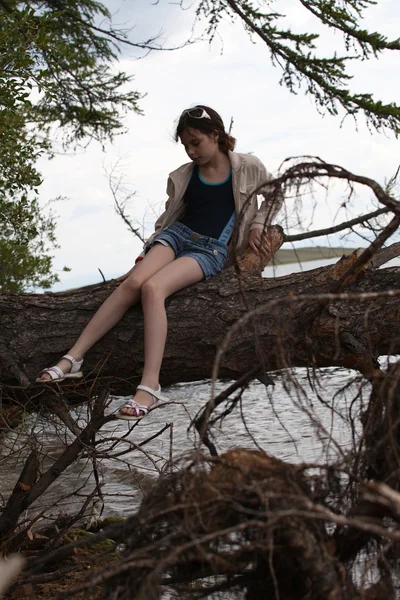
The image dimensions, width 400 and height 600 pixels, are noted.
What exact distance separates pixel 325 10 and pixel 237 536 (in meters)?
5.10

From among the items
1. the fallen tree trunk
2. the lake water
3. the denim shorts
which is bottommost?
the lake water

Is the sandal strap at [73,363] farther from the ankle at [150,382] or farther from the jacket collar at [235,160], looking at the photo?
the jacket collar at [235,160]

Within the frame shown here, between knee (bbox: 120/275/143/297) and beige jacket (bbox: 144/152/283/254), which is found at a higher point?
beige jacket (bbox: 144/152/283/254)

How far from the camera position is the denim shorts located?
13.5 ft

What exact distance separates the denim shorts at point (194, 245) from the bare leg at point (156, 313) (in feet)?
0.62

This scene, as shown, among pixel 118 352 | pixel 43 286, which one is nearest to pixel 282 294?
pixel 118 352

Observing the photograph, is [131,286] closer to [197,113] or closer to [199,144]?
[199,144]

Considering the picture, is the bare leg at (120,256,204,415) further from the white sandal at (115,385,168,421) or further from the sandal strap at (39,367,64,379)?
the sandal strap at (39,367,64,379)

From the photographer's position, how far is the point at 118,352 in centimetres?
398

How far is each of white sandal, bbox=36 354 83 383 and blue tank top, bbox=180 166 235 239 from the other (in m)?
1.08

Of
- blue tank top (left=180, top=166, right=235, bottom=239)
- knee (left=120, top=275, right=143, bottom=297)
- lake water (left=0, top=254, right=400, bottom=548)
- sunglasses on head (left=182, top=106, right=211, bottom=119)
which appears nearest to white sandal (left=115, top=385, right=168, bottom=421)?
knee (left=120, top=275, right=143, bottom=297)

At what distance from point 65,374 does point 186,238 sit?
41.5 inches

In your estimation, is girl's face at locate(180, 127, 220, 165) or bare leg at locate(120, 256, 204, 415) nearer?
bare leg at locate(120, 256, 204, 415)

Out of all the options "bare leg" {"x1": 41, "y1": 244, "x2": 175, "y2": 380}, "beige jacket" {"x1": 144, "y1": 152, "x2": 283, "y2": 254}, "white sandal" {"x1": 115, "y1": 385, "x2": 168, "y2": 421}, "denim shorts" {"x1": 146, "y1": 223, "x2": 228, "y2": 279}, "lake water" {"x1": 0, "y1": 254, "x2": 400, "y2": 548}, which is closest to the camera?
"white sandal" {"x1": 115, "y1": 385, "x2": 168, "y2": 421}
